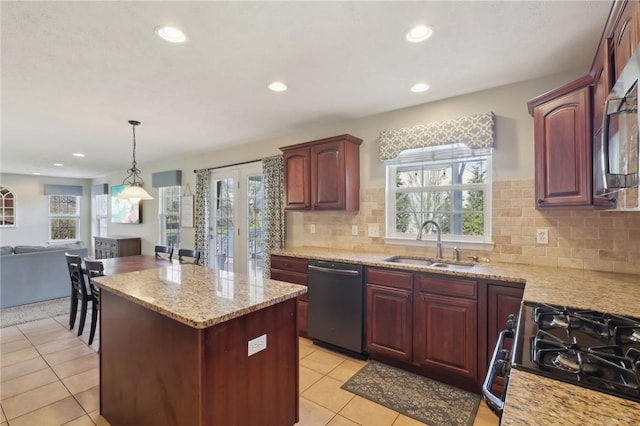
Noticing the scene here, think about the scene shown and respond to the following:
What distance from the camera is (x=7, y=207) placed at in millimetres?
7598

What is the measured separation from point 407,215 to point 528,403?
2655 mm

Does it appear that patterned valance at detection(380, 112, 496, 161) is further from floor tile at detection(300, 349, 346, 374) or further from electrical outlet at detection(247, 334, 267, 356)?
electrical outlet at detection(247, 334, 267, 356)

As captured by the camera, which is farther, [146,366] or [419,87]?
[419,87]

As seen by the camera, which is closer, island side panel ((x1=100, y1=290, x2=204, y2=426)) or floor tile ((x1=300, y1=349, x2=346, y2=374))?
island side panel ((x1=100, y1=290, x2=204, y2=426))

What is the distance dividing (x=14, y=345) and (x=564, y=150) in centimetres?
522

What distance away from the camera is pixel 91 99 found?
9.57 feet

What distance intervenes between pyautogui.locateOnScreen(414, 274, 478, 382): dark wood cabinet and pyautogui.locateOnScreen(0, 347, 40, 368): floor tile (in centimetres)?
357

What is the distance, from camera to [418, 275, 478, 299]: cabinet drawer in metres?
2.25

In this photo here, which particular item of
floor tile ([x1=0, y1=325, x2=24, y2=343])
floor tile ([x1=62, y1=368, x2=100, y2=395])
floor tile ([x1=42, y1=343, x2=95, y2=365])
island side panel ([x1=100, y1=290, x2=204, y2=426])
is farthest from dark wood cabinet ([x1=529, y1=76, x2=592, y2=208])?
floor tile ([x1=0, y1=325, x2=24, y2=343])

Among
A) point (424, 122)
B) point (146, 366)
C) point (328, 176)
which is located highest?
point (424, 122)

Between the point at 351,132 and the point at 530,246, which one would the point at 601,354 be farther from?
the point at 351,132

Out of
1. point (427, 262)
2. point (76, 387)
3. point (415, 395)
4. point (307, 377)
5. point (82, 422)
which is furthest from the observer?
point (427, 262)

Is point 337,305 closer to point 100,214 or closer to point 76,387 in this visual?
point 76,387

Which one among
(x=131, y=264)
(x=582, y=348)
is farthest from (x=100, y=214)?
(x=582, y=348)
